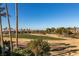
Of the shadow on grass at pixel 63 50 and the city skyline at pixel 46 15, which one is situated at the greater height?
the city skyline at pixel 46 15

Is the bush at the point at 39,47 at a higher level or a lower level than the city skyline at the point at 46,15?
lower

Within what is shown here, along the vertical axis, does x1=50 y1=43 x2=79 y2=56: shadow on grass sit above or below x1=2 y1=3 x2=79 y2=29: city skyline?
below

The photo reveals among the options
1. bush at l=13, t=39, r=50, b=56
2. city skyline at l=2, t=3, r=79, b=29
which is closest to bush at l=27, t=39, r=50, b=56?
bush at l=13, t=39, r=50, b=56

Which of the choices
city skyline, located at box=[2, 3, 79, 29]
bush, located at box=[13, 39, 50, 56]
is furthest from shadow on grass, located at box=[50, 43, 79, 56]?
city skyline, located at box=[2, 3, 79, 29]

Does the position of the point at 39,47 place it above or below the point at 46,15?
below

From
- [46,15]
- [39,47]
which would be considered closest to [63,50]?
[39,47]

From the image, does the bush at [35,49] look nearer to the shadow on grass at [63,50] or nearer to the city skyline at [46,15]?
the shadow on grass at [63,50]

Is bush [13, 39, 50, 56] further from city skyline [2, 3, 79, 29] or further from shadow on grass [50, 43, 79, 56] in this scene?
city skyline [2, 3, 79, 29]

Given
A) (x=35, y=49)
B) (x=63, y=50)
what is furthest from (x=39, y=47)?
(x=63, y=50)

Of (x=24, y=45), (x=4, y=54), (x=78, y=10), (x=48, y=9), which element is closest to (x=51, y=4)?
(x=48, y=9)

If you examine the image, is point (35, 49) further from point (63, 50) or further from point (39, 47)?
point (63, 50)

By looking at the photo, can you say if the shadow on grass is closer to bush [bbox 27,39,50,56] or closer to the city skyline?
bush [bbox 27,39,50,56]

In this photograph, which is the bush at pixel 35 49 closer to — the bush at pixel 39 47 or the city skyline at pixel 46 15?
the bush at pixel 39 47

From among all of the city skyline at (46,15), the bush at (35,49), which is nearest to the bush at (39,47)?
the bush at (35,49)
